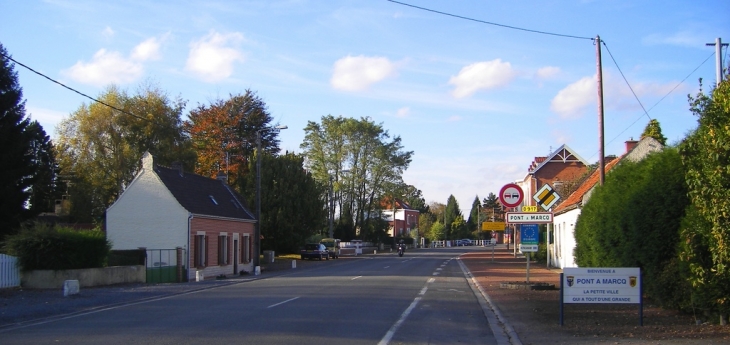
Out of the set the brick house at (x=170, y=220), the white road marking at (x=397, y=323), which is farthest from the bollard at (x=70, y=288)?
the white road marking at (x=397, y=323)

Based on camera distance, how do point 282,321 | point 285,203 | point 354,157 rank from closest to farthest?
point 282,321
point 285,203
point 354,157

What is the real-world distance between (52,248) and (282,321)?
47.4 ft

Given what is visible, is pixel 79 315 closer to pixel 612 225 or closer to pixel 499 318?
Answer: pixel 499 318

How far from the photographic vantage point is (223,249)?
37625 millimetres

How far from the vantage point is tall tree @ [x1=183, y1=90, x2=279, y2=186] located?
63.4 metres

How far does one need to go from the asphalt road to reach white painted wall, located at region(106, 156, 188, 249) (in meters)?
12.2

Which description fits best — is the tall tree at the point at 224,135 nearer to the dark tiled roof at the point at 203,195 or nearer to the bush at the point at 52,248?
the dark tiled roof at the point at 203,195

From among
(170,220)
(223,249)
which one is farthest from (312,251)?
(170,220)

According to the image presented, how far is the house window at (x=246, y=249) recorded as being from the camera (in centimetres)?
4175

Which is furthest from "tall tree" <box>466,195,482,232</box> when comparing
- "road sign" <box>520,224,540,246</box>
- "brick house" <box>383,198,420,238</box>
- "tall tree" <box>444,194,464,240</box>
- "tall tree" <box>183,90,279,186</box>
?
"road sign" <box>520,224,540,246</box>

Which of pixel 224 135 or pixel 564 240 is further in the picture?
pixel 224 135

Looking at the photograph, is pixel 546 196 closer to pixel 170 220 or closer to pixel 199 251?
pixel 199 251

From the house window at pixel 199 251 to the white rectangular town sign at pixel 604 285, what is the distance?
23978 millimetres

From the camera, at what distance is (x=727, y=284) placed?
11.5 meters
